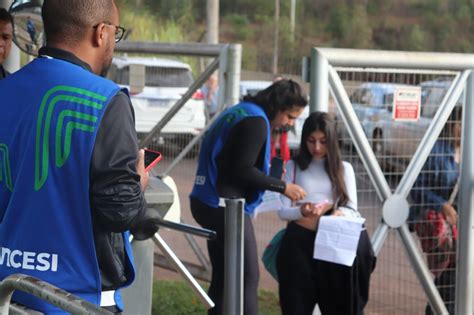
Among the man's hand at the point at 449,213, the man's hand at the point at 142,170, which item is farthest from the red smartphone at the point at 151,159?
the man's hand at the point at 449,213

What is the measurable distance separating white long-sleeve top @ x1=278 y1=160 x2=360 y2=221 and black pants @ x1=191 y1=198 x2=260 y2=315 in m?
0.28

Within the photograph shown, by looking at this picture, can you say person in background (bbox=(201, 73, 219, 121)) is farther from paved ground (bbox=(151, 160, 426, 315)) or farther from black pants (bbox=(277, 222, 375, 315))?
black pants (bbox=(277, 222, 375, 315))

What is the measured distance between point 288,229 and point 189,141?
2837mm

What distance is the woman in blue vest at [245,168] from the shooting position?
5.50 meters

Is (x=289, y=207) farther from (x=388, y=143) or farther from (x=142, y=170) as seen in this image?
(x=142, y=170)

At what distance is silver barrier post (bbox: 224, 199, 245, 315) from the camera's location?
3658 mm

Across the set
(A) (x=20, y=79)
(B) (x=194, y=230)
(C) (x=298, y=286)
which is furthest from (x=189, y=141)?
(A) (x=20, y=79)

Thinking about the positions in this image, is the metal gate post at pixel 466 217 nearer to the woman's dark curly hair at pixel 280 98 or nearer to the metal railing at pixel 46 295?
the woman's dark curly hair at pixel 280 98

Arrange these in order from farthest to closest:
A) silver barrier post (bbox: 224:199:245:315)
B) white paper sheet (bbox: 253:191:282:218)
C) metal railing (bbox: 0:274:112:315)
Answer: white paper sheet (bbox: 253:191:282:218) < silver barrier post (bbox: 224:199:245:315) < metal railing (bbox: 0:274:112:315)

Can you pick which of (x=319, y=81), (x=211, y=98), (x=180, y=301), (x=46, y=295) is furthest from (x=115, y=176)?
(x=211, y=98)

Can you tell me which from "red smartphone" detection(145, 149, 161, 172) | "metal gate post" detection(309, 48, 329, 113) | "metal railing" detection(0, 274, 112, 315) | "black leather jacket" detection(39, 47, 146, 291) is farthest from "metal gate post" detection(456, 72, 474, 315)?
"metal railing" detection(0, 274, 112, 315)

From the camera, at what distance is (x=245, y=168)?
216 inches

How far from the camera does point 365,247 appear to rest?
5.48m

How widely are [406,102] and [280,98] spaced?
0.86 meters
